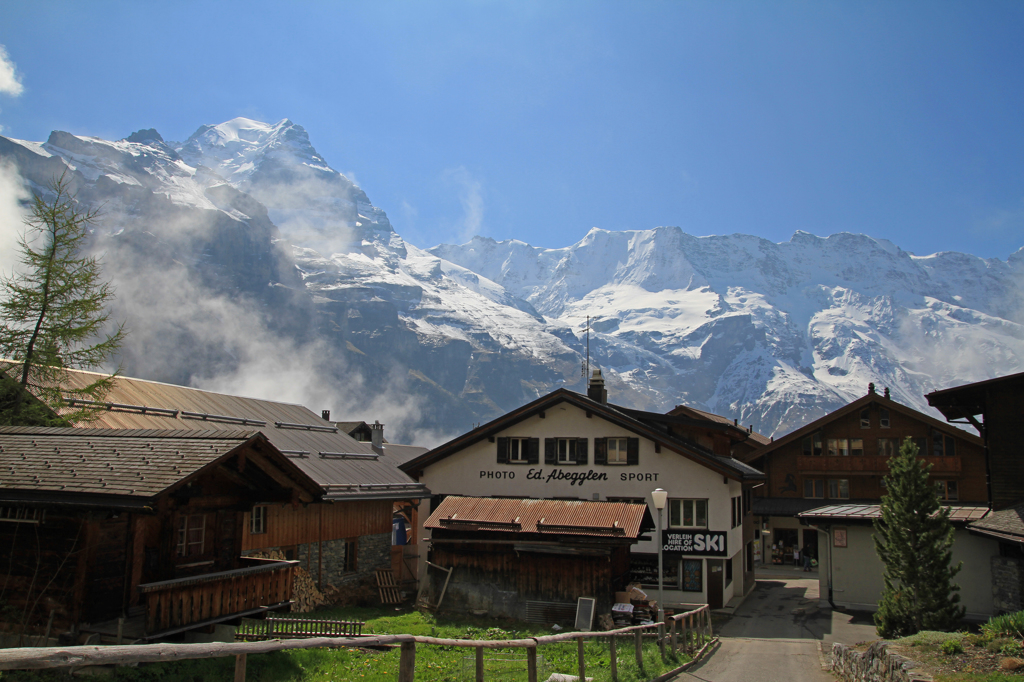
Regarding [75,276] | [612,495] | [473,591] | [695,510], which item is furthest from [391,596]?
[75,276]

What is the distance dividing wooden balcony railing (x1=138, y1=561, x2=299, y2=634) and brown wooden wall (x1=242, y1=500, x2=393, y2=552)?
18.3 feet

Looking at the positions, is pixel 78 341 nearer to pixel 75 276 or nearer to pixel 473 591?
pixel 75 276

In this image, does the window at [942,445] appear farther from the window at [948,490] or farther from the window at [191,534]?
the window at [191,534]

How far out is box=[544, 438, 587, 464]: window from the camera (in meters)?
33.2

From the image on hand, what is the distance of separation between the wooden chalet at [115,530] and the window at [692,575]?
20094 millimetres

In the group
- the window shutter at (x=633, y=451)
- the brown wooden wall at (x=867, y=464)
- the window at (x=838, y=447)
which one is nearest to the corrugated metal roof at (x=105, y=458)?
the window shutter at (x=633, y=451)

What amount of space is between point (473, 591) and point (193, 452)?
14.4m

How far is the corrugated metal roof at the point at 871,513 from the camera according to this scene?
90.8ft

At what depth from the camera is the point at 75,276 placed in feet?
67.8

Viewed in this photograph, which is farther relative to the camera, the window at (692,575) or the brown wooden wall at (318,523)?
the window at (692,575)

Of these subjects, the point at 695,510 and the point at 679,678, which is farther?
the point at 695,510

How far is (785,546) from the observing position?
5294 centimetres

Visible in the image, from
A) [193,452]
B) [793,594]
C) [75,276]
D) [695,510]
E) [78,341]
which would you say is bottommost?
[793,594]

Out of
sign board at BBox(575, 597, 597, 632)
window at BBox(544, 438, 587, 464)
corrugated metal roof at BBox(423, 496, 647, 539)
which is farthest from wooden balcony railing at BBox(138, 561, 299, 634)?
window at BBox(544, 438, 587, 464)
